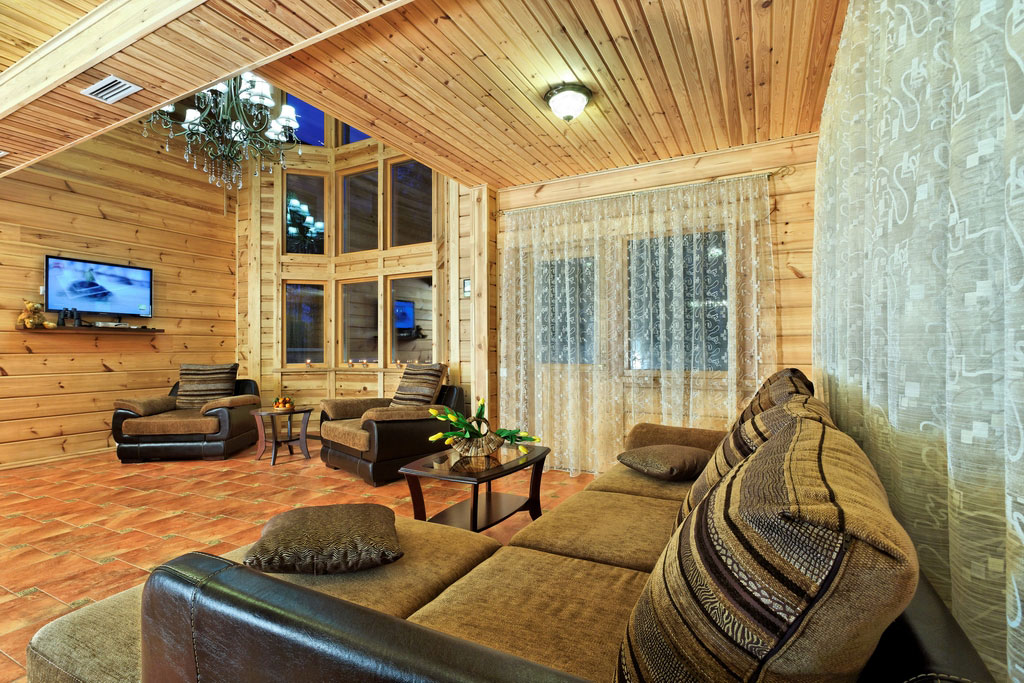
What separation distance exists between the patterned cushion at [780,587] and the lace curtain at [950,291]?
0.13 m

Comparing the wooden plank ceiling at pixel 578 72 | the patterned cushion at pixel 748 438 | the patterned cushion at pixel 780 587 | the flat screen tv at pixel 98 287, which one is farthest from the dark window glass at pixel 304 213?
the patterned cushion at pixel 780 587

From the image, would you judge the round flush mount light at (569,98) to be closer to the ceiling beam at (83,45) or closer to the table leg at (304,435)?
the ceiling beam at (83,45)

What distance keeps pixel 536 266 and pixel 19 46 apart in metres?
3.78

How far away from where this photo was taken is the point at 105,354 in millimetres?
5180

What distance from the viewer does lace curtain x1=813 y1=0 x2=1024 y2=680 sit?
502 millimetres

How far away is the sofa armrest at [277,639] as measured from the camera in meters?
0.56

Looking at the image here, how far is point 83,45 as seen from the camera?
245cm

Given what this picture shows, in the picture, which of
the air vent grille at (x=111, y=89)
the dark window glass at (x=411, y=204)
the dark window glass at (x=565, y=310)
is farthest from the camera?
the dark window glass at (x=411, y=204)

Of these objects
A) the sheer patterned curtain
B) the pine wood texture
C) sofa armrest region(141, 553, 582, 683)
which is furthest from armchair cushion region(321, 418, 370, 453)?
the pine wood texture

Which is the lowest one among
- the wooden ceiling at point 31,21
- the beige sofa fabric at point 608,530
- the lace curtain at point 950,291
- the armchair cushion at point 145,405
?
the beige sofa fabric at point 608,530

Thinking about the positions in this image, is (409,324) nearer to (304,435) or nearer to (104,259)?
(304,435)

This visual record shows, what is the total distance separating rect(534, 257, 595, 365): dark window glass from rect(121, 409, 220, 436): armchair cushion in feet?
11.0

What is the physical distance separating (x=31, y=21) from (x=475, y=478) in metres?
3.60

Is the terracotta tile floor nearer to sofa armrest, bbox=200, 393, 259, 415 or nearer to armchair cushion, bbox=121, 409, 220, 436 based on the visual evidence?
armchair cushion, bbox=121, 409, 220, 436
